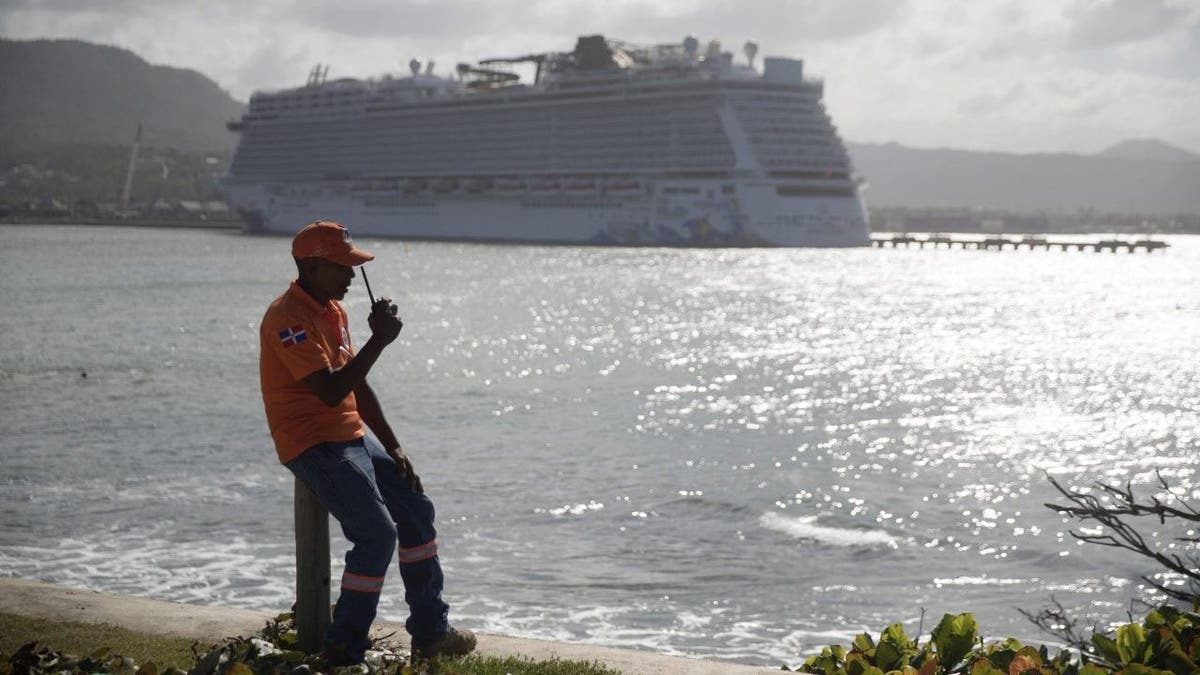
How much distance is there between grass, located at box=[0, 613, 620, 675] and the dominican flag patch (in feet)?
4.15

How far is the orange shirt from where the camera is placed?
5117 millimetres

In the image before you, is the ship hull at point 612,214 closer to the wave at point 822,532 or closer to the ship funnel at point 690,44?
the ship funnel at point 690,44

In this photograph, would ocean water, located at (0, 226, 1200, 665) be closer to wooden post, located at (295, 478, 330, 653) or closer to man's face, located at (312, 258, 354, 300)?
wooden post, located at (295, 478, 330, 653)

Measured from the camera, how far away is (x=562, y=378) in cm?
2691

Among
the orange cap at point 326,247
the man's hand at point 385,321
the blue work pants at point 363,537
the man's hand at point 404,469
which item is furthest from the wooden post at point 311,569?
the orange cap at point 326,247

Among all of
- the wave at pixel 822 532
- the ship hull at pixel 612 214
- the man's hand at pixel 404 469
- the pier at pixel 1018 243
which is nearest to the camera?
the man's hand at pixel 404 469

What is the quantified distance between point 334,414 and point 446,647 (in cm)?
103

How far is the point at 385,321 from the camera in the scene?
16.8ft

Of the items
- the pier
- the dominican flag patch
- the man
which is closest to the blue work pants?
the man

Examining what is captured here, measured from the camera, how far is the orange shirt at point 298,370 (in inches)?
201

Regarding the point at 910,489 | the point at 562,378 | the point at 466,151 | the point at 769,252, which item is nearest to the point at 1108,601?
the point at 910,489

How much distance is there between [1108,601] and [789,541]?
2912mm

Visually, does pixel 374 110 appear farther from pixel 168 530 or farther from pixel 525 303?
pixel 168 530

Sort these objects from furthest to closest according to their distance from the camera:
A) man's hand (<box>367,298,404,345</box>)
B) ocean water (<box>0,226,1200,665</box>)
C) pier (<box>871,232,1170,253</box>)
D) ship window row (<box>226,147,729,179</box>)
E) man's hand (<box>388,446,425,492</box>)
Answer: pier (<box>871,232,1170,253</box>), ship window row (<box>226,147,729,179</box>), ocean water (<box>0,226,1200,665</box>), man's hand (<box>388,446,425,492</box>), man's hand (<box>367,298,404,345</box>)
